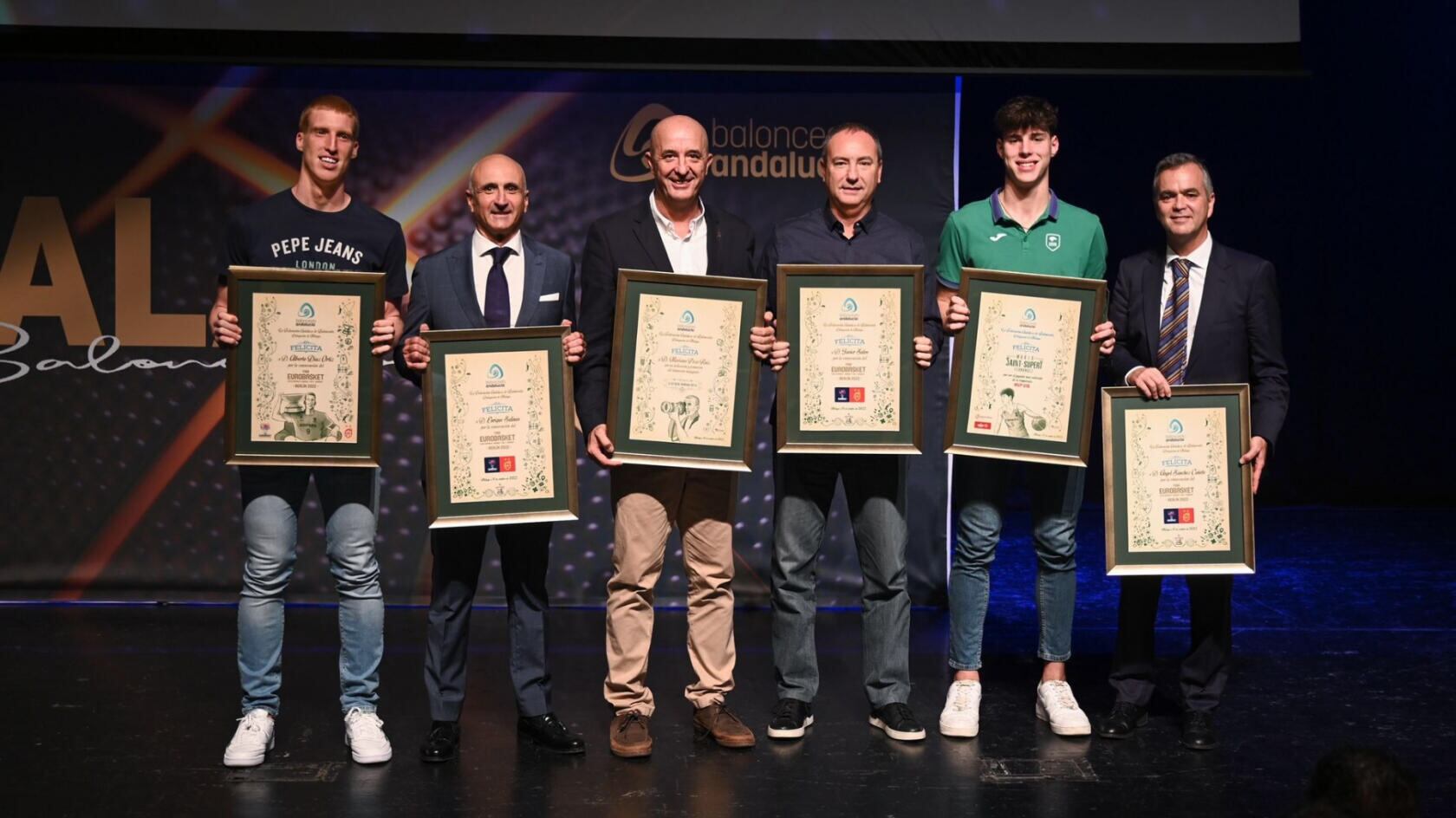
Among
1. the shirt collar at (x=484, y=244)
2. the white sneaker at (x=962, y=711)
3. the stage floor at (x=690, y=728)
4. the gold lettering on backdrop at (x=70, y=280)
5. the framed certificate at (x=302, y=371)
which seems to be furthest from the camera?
the gold lettering on backdrop at (x=70, y=280)

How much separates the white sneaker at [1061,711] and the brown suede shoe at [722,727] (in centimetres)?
78

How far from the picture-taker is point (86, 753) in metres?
3.47

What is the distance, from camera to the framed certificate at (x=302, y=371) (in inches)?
129

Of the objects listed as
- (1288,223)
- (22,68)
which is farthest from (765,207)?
(1288,223)

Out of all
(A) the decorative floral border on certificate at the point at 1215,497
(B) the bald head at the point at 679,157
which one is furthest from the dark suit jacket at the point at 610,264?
(A) the decorative floral border on certificate at the point at 1215,497

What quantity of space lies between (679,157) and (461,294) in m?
0.62

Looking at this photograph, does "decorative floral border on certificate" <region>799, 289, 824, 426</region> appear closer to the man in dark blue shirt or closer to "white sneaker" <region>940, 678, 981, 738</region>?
the man in dark blue shirt

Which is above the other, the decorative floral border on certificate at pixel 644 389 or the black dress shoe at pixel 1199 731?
the decorative floral border on certificate at pixel 644 389

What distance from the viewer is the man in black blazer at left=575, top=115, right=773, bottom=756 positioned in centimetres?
342

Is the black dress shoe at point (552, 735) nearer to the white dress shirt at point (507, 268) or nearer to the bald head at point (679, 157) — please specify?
the white dress shirt at point (507, 268)

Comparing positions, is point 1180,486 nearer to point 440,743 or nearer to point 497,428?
point 497,428

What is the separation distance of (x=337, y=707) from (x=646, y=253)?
1.59 meters

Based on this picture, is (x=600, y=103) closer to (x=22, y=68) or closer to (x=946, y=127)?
(x=946, y=127)

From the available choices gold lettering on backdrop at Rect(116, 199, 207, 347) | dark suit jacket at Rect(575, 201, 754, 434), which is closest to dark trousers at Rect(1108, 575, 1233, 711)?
dark suit jacket at Rect(575, 201, 754, 434)
